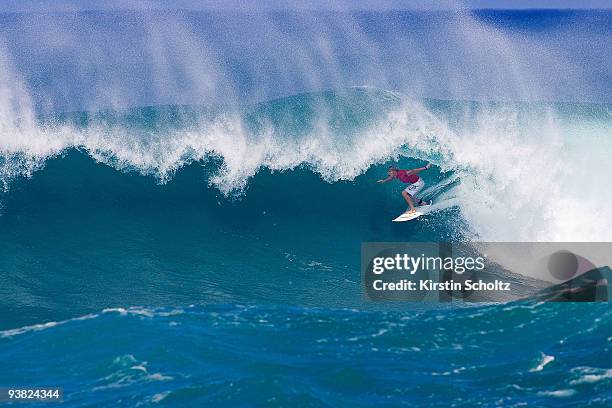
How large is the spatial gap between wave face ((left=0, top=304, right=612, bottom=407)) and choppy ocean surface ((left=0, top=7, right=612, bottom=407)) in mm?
26

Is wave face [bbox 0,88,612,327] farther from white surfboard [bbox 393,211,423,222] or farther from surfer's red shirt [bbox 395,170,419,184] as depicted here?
surfer's red shirt [bbox 395,170,419,184]

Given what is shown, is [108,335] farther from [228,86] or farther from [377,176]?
[228,86]

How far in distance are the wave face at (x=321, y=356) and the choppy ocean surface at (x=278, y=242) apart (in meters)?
0.03

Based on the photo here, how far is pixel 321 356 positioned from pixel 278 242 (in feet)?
12.3

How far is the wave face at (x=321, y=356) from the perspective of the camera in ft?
25.7

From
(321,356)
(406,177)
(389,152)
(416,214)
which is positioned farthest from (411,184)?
(321,356)

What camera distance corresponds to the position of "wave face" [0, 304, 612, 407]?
7832 millimetres

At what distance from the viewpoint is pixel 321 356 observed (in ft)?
28.2

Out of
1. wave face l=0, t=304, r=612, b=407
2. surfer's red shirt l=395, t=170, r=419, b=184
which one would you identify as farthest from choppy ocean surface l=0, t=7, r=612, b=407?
surfer's red shirt l=395, t=170, r=419, b=184

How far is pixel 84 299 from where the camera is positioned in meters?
10.1

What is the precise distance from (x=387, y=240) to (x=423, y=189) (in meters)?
1.13

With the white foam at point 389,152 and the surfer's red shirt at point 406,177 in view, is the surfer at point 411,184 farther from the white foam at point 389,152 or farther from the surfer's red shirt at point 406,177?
the white foam at point 389,152

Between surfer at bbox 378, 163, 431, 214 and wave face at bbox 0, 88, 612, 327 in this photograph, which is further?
surfer at bbox 378, 163, 431, 214

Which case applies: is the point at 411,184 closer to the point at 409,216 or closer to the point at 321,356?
the point at 409,216
